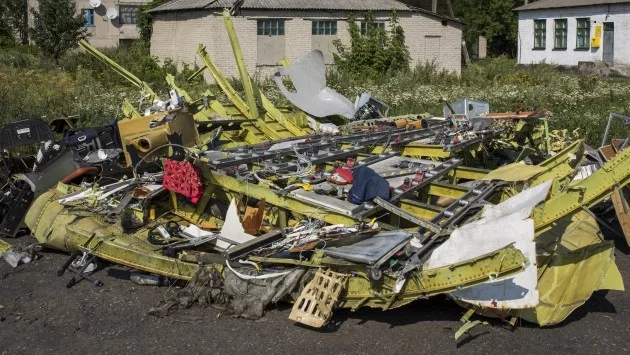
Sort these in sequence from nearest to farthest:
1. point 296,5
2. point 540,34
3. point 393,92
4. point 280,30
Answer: point 393,92 < point 296,5 < point 280,30 < point 540,34

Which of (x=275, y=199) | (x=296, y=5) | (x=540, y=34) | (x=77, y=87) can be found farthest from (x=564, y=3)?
(x=275, y=199)

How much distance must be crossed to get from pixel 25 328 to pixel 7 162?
3.87m

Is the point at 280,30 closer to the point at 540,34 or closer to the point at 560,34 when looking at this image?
the point at 560,34

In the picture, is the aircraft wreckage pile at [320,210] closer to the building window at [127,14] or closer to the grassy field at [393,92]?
the grassy field at [393,92]

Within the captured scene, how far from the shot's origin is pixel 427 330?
534cm

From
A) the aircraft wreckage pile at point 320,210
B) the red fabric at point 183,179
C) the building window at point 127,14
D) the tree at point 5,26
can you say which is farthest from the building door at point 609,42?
the red fabric at point 183,179

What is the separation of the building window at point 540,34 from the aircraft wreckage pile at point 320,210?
2875 centimetres

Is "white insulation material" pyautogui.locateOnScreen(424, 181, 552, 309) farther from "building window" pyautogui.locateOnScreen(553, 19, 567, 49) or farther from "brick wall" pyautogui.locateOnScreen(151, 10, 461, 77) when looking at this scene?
"building window" pyautogui.locateOnScreen(553, 19, 567, 49)

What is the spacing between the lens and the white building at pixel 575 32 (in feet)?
106

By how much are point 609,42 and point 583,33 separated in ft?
4.86

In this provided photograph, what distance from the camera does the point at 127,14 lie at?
3822 centimetres

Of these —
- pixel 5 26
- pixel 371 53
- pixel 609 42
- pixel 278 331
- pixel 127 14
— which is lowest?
pixel 278 331

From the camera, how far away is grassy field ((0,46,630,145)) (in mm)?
12328

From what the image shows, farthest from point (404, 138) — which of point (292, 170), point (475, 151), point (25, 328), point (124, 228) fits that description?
point (25, 328)
